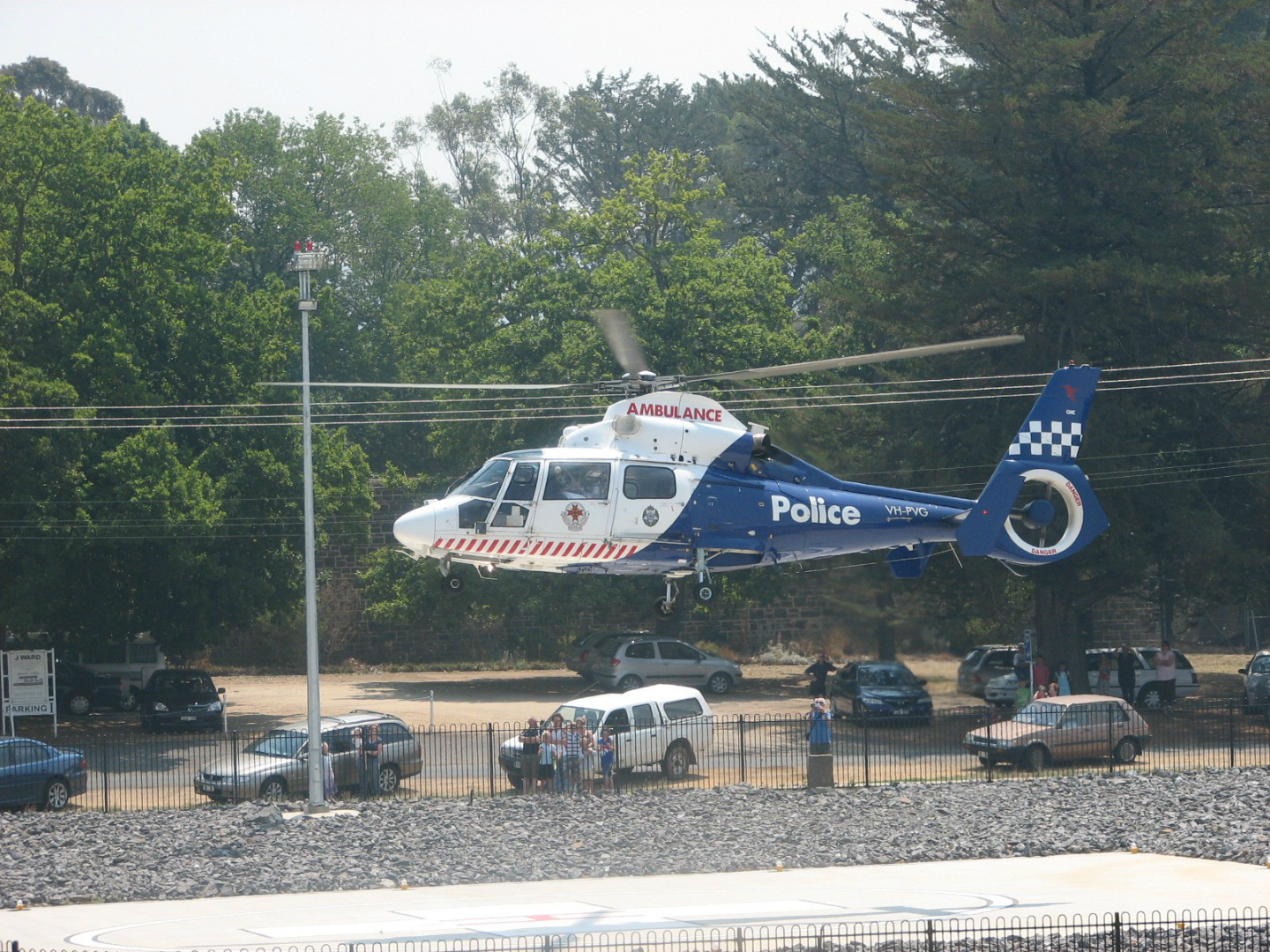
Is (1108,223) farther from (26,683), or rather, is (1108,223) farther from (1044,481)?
(26,683)

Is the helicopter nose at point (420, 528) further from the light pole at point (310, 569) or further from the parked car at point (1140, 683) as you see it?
the parked car at point (1140, 683)

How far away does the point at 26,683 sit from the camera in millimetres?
34312

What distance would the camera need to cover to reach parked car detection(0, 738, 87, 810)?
2652 cm

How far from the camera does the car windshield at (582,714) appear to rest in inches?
1127

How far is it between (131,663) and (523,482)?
24.2 m

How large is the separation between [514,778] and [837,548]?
7.99 m

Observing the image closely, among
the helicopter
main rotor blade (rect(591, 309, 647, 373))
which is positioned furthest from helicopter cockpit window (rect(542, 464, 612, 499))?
main rotor blade (rect(591, 309, 647, 373))

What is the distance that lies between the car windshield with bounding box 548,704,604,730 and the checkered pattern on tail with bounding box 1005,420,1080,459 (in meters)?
9.08

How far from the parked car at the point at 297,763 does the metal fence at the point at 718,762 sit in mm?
49

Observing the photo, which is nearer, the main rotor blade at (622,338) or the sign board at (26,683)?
the main rotor blade at (622,338)

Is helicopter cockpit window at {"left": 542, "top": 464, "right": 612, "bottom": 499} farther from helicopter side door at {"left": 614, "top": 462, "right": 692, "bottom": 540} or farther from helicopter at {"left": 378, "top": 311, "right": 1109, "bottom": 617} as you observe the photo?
helicopter side door at {"left": 614, "top": 462, "right": 692, "bottom": 540}

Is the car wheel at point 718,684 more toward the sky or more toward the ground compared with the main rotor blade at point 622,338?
more toward the ground

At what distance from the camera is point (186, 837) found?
24.2 meters

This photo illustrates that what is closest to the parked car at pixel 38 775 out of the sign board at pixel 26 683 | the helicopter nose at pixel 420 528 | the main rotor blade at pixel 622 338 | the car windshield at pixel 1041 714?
the sign board at pixel 26 683
